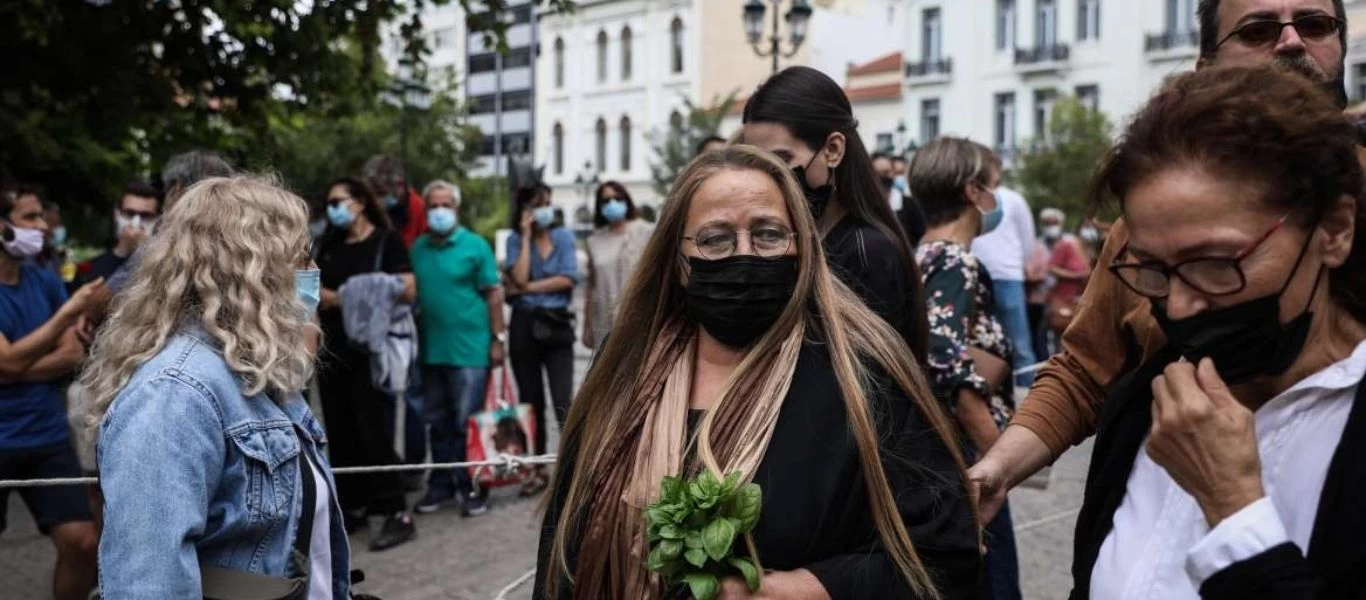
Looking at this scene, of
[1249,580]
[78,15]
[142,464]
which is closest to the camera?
[1249,580]

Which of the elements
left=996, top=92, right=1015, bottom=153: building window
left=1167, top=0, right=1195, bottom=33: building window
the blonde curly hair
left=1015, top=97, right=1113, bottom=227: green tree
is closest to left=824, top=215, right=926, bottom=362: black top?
the blonde curly hair

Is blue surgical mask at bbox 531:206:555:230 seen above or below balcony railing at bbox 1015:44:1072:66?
below

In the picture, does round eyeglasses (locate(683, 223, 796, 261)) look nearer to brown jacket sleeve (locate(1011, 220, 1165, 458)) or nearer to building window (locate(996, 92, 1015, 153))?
brown jacket sleeve (locate(1011, 220, 1165, 458))

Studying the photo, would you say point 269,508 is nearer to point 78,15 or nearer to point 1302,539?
point 1302,539

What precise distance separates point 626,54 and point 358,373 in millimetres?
58797

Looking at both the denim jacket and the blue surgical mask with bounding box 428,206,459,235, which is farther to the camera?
the blue surgical mask with bounding box 428,206,459,235

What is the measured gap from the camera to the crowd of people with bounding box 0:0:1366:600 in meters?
1.77

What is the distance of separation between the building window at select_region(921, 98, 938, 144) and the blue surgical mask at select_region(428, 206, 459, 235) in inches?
1833

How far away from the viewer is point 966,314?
4.22 m

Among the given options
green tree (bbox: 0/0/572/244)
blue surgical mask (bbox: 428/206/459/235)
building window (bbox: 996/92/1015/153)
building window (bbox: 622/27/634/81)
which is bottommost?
blue surgical mask (bbox: 428/206/459/235)

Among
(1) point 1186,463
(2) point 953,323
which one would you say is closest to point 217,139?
(2) point 953,323

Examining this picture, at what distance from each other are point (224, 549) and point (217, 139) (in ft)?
32.1

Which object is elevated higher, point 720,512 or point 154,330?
point 154,330

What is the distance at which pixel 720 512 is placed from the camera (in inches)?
93.1
